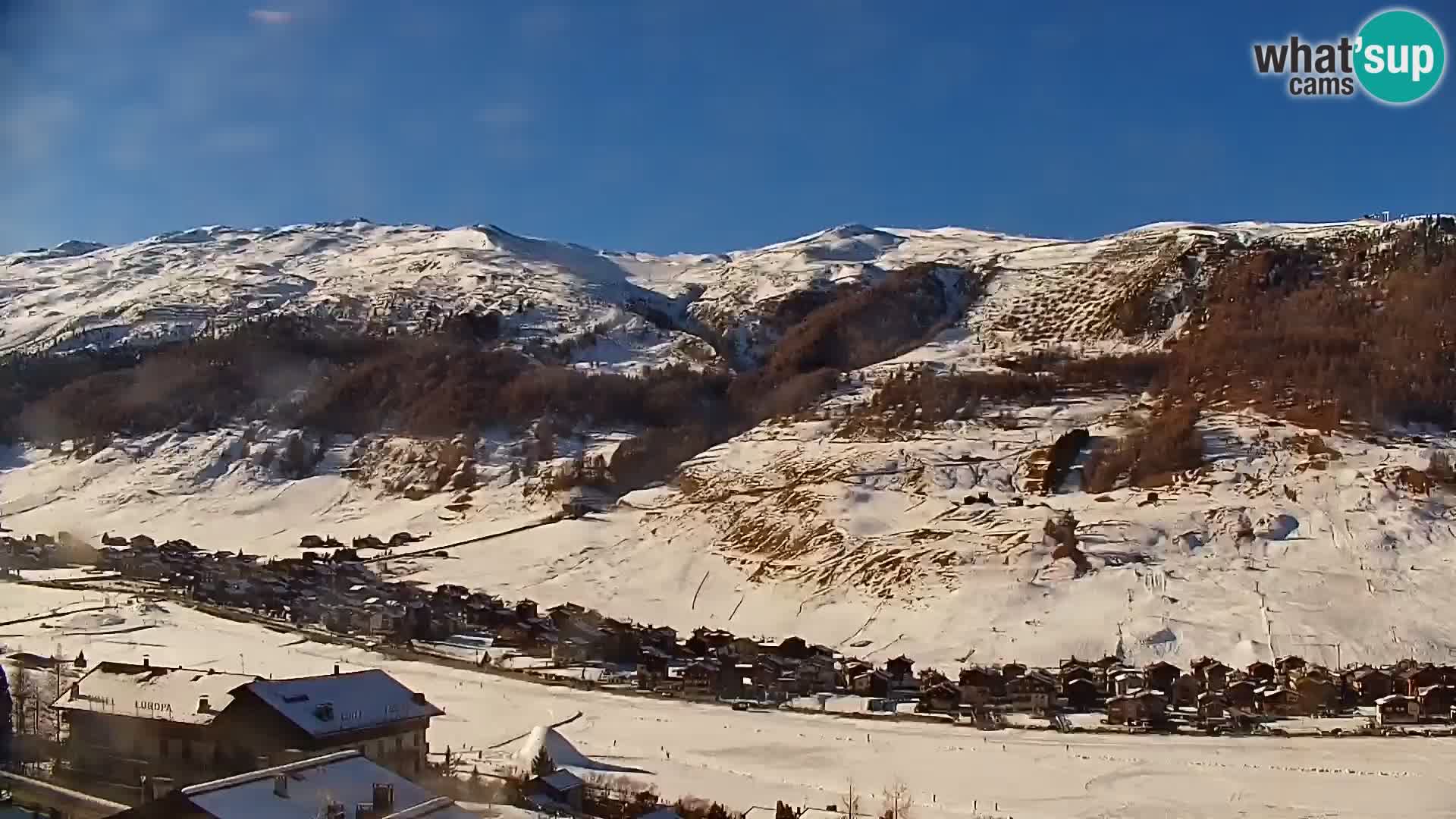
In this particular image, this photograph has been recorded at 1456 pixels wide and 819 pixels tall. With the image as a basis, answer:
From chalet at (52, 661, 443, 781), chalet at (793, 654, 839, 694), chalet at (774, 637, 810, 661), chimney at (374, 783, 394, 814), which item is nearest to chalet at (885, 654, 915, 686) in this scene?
chalet at (793, 654, 839, 694)

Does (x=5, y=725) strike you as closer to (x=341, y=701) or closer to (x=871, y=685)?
(x=341, y=701)

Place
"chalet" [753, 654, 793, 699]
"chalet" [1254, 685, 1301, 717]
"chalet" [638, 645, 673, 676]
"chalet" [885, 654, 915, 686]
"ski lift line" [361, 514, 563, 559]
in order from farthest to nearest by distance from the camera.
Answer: "ski lift line" [361, 514, 563, 559] → "chalet" [638, 645, 673, 676] → "chalet" [885, 654, 915, 686] → "chalet" [753, 654, 793, 699] → "chalet" [1254, 685, 1301, 717]

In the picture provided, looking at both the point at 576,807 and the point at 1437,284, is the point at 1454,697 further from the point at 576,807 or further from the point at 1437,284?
the point at 1437,284

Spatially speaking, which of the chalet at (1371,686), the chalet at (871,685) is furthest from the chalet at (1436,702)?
the chalet at (871,685)

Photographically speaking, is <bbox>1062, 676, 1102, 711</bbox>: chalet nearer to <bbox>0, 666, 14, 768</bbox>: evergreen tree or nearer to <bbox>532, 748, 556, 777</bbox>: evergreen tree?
<bbox>532, 748, 556, 777</bbox>: evergreen tree

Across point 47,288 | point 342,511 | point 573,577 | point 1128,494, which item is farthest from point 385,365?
point 47,288

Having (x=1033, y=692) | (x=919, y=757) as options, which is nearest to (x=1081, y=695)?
(x=1033, y=692)

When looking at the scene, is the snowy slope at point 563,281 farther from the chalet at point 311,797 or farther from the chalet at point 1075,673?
the chalet at point 311,797
